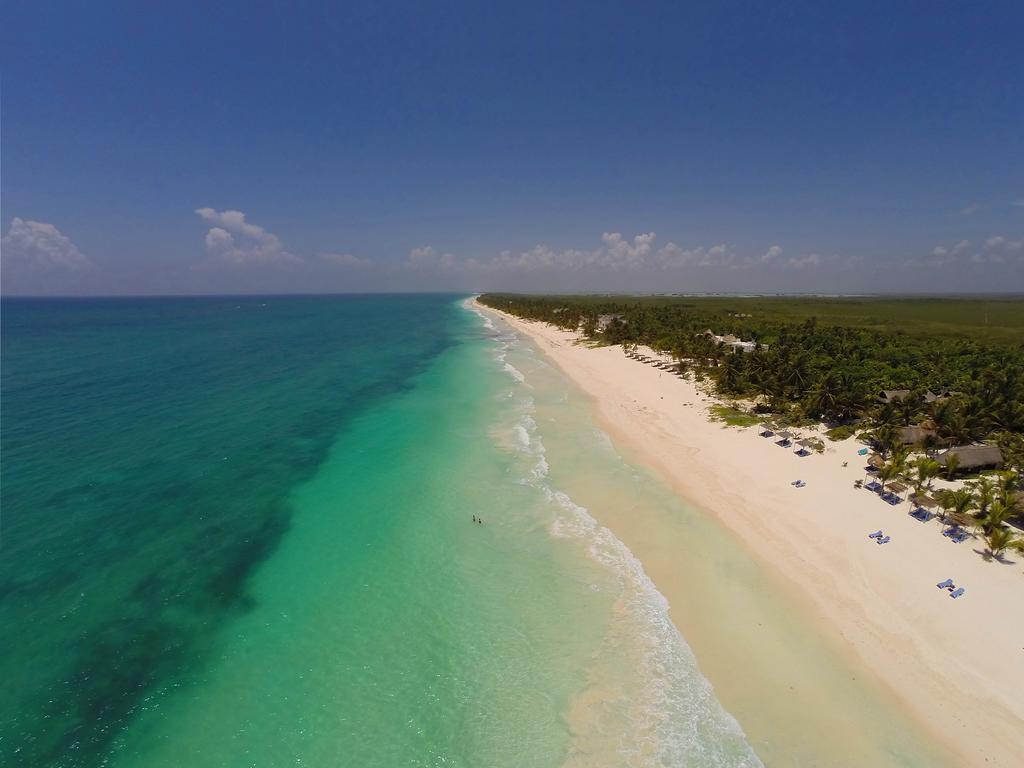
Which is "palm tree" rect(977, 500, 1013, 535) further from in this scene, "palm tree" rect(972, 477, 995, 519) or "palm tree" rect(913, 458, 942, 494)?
"palm tree" rect(913, 458, 942, 494)

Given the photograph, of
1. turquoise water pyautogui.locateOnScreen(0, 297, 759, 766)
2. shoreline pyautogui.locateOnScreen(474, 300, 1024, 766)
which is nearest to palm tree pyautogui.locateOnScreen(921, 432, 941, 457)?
shoreline pyautogui.locateOnScreen(474, 300, 1024, 766)

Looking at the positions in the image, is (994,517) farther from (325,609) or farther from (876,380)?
(325,609)

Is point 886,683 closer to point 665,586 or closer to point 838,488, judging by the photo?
point 665,586

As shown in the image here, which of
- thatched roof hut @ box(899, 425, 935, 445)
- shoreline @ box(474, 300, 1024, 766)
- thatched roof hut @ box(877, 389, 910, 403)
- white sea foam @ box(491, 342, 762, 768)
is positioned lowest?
white sea foam @ box(491, 342, 762, 768)

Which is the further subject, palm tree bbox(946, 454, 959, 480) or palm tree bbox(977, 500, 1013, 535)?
palm tree bbox(946, 454, 959, 480)

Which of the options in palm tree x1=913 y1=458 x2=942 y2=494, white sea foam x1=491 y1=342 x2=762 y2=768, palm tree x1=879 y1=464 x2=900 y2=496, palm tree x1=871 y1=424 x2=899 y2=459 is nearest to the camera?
white sea foam x1=491 y1=342 x2=762 y2=768

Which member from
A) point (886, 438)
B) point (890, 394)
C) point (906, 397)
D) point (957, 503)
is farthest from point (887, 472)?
point (890, 394)
